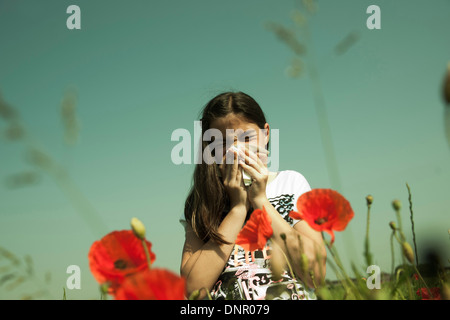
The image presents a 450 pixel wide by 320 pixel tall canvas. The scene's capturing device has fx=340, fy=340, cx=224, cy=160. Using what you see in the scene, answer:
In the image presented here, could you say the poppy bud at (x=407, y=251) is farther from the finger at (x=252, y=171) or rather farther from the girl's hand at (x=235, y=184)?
the girl's hand at (x=235, y=184)

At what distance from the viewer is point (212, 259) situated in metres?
1.29

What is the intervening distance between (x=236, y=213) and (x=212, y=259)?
0.20 meters

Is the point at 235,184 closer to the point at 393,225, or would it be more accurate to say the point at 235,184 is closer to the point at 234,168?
the point at 234,168

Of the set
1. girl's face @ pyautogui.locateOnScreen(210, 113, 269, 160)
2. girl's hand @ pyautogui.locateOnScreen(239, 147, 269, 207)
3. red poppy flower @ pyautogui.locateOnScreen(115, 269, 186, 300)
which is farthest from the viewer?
girl's face @ pyautogui.locateOnScreen(210, 113, 269, 160)

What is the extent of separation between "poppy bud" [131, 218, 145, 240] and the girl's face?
126 centimetres

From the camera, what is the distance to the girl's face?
5.62ft

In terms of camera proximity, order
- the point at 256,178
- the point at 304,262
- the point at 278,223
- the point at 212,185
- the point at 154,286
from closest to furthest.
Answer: the point at 154,286 < the point at 304,262 < the point at 278,223 < the point at 256,178 < the point at 212,185

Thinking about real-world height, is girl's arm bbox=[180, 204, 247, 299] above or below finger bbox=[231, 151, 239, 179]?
below

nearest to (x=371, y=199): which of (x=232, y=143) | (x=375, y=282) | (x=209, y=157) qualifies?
(x=375, y=282)

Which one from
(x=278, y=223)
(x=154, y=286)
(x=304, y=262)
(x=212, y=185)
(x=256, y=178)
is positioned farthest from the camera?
(x=212, y=185)

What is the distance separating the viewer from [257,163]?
1.37 metres

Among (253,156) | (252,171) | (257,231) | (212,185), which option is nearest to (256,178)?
(252,171)

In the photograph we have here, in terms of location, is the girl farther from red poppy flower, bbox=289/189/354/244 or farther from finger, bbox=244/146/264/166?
red poppy flower, bbox=289/189/354/244

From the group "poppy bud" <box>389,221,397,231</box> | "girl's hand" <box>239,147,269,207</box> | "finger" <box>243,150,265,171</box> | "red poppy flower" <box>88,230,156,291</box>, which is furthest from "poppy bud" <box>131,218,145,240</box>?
"finger" <box>243,150,265,171</box>
